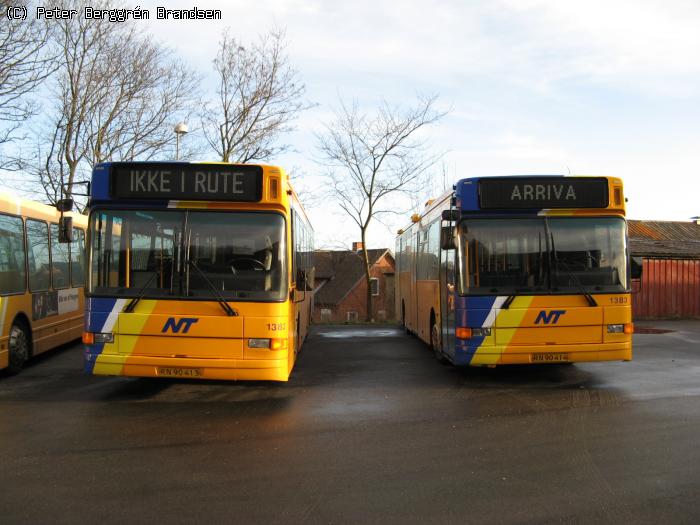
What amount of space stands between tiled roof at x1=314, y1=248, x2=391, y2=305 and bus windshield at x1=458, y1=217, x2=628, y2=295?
5537cm

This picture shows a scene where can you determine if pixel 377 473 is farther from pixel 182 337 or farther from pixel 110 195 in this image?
pixel 110 195

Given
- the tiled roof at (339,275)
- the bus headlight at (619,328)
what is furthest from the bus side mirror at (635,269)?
the tiled roof at (339,275)

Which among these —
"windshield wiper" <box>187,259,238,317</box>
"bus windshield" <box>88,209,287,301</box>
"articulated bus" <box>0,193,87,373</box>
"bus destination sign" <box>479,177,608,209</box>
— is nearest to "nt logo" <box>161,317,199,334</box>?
"bus windshield" <box>88,209,287,301</box>

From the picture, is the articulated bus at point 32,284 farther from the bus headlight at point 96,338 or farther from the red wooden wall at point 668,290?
the red wooden wall at point 668,290

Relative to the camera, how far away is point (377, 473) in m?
5.36

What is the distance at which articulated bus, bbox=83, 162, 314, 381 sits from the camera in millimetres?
7746

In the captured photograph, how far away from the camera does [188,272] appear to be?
309 inches

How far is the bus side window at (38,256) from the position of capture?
35.6 feet

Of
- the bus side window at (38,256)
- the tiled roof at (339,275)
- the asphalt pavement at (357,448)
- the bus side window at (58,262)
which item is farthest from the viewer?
the tiled roof at (339,275)

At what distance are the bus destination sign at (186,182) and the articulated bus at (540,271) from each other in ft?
9.76

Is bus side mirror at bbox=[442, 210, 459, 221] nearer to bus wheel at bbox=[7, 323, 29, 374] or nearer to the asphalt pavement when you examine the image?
the asphalt pavement

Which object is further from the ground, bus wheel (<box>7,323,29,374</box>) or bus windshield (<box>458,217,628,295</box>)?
bus windshield (<box>458,217,628,295</box>)

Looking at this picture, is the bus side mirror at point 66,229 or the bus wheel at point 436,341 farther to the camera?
the bus wheel at point 436,341

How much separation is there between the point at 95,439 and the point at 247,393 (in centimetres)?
272
